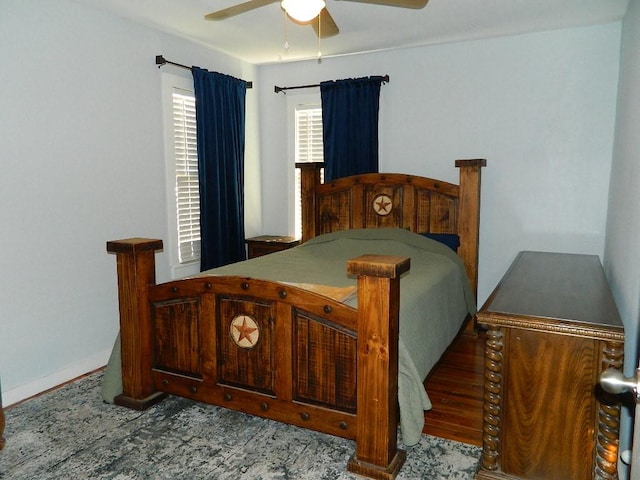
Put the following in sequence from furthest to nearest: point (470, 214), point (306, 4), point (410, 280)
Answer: point (470, 214)
point (410, 280)
point (306, 4)

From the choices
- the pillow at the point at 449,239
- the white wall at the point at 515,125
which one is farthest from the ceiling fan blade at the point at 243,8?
the pillow at the point at 449,239

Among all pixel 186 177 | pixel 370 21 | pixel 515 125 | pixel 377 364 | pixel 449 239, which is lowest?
pixel 377 364

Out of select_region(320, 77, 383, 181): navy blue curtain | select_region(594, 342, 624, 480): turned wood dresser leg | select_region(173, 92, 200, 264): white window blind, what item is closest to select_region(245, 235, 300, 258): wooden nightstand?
select_region(173, 92, 200, 264): white window blind

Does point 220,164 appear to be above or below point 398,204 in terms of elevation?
above

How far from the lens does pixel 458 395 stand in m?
2.93

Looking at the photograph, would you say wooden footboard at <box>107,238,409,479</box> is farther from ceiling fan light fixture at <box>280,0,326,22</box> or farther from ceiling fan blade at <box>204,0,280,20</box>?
ceiling fan blade at <box>204,0,280,20</box>

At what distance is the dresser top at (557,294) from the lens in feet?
6.06

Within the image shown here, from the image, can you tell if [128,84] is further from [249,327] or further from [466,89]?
[466,89]

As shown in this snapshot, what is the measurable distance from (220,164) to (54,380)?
217 cm

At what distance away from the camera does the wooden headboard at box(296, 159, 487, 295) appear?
12.7 ft

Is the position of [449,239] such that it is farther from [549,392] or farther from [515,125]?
[549,392]

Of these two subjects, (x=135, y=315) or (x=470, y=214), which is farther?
(x=470, y=214)

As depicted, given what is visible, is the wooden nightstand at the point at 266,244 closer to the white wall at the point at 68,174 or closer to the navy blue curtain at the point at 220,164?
the navy blue curtain at the point at 220,164

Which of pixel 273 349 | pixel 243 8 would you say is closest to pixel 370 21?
pixel 243 8
